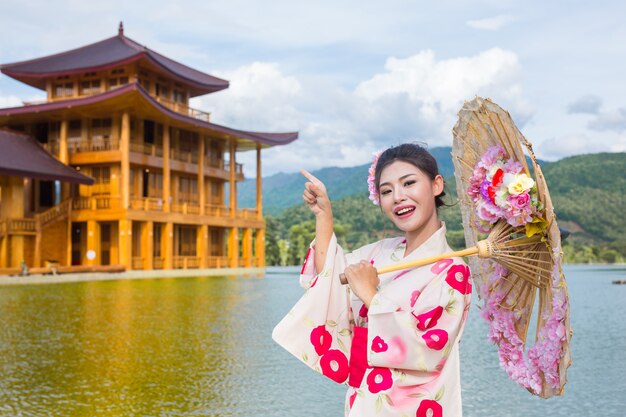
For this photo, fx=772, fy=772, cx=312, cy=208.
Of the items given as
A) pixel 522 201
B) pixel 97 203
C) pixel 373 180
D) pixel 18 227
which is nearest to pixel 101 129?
pixel 97 203

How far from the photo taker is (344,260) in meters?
2.67

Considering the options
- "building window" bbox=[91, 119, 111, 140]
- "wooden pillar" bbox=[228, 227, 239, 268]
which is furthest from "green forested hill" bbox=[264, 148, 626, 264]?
"building window" bbox=[91, 119, 111, 140]

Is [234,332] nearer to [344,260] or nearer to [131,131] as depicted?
[344,260]

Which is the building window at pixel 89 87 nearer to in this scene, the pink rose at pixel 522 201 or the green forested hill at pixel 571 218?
the green forested hill at pixel 571 218

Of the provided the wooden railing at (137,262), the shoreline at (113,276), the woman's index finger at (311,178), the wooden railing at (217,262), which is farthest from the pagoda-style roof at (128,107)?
the woman's index finger at (311,178)

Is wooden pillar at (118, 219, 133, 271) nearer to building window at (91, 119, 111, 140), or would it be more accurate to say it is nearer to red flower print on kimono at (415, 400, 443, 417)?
building window at (91, 119, 111, 140)

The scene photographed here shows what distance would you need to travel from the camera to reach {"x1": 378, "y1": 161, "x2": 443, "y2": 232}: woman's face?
253cm

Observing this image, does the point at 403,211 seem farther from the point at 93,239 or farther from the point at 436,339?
the point at 93,239

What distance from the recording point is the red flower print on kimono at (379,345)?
7.61 feet

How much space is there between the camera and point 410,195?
252 centimetres

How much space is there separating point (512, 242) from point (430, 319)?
530mm

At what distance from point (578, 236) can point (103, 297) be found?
54.8m

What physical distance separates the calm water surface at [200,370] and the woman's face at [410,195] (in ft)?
9.07

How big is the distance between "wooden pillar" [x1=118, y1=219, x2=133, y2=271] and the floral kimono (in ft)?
82.4
